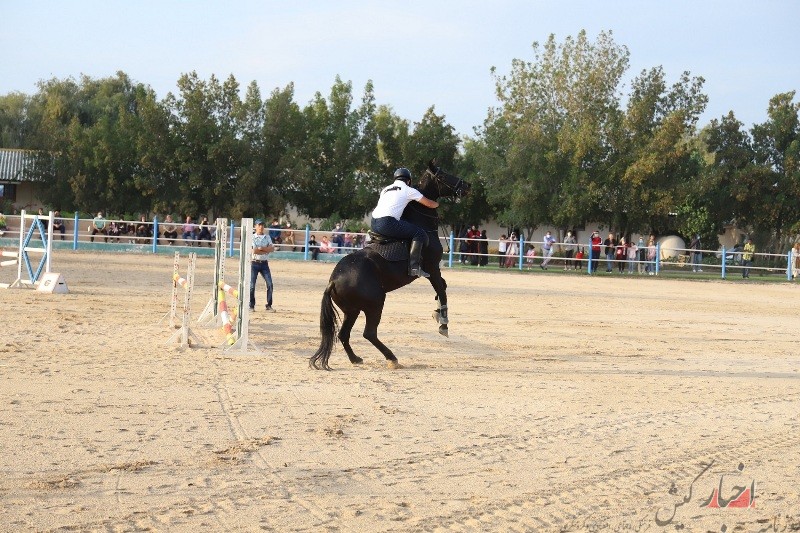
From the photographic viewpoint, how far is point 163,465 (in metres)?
6.00

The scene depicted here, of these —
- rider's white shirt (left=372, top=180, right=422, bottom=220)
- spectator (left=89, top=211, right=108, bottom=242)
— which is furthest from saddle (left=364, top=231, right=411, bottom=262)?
spectator (left=89, top=211, right=108, bottom=242)

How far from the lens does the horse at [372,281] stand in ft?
35.2

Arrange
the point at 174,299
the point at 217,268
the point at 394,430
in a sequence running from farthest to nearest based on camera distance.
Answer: the point at 217,268
the point at 174,299
the point at 394,430

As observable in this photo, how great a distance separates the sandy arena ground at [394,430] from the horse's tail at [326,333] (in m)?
0.18

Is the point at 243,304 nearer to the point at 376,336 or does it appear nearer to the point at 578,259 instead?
the point at 376,336

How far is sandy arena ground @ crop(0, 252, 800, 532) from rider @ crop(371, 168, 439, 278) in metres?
1.29

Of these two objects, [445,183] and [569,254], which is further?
[569,254]

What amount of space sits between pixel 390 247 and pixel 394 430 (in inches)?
159

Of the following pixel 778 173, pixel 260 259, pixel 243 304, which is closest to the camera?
pixel 243 304

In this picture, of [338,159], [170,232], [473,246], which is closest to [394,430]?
[473,246]

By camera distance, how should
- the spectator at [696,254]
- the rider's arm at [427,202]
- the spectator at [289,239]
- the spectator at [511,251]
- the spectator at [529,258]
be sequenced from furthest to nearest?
the spectator at [696,254]
the spectator at [289,239]
the spectator at [511,251]
the spectator at [529,258]
the rider's arm at [427,202]

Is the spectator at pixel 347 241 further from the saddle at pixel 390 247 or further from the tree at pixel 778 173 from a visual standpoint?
the saddle at pixel 390 247

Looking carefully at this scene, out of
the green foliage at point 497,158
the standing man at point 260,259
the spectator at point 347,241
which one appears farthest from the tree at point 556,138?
the standing man at point 260,259

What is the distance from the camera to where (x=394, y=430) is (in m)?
7.41
